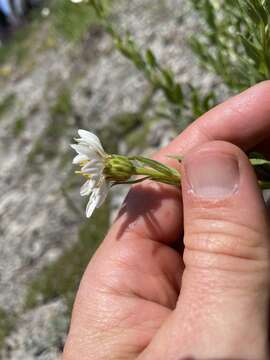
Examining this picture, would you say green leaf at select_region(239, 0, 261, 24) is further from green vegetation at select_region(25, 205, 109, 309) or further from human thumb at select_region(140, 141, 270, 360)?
green vegetation at select_region(25, 205, 109, 309)

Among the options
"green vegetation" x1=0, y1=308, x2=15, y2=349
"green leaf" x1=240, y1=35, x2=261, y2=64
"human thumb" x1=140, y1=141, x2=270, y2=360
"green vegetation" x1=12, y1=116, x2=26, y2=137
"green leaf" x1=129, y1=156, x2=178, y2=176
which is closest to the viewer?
"human thumb" x1=140, y1=141, x2=270, y2=360

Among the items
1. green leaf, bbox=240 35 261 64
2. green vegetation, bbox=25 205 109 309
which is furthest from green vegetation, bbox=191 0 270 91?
green vegetation, bbox=25 205 109 309

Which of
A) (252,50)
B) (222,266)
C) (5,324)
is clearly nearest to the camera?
(222,266)

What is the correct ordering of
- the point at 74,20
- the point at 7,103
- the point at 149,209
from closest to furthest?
the point at 149,209 < the point at 7,103 < the point at 74,20

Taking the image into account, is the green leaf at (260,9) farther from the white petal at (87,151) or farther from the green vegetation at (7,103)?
the green vegetation at (7,103)

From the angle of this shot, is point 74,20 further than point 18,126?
Yes

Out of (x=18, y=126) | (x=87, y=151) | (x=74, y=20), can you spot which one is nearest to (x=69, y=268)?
(x=87, y=151)

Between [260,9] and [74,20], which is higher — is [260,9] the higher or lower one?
the higher one

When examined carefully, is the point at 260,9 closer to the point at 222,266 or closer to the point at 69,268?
the point at 222,266

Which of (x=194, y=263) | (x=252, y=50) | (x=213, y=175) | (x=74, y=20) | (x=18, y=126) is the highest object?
(x=252, y=50)
